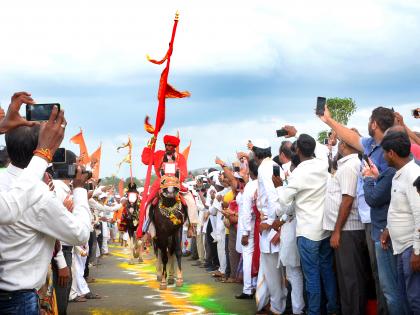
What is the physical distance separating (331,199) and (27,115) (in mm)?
4610

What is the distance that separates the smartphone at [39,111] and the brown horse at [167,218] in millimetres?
8669

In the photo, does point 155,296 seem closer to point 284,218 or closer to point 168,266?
point 168,266

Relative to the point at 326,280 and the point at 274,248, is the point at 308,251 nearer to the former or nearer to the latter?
the point at 326,280

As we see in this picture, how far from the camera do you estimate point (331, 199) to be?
24.7 feet

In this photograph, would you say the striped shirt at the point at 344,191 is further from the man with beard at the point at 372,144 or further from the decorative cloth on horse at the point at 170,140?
the decorative cloth on horse at the point at 170,140

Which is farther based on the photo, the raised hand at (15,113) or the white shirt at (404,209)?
the white shirt at (404,209)

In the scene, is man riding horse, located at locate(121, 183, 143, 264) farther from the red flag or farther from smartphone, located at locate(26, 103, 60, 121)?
smartphone, located at locate(26, 103, 60, 121)

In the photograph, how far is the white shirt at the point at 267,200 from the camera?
8555 millimetres

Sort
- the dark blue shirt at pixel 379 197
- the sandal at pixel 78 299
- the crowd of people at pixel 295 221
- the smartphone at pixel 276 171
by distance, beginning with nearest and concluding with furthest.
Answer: the crowd of people at pixel 295 221
the dark blue shirt at pixel 379 197
the smartphone at pixel 276 171
the sandal at pixel 78 299

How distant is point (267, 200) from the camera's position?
866 centimetres

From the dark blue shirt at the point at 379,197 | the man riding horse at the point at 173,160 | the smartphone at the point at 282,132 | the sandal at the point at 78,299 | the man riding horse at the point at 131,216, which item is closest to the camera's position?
the dark blue shirt at the point at 379,197

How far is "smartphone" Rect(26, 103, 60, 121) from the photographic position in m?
3.61

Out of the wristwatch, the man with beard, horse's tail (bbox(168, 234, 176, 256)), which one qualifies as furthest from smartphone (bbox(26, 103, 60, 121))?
horse's tail (bbox(168, 234, 176, 256))

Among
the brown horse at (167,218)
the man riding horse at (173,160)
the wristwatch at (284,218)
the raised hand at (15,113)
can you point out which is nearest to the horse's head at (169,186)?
the brown horse at (167,218)
